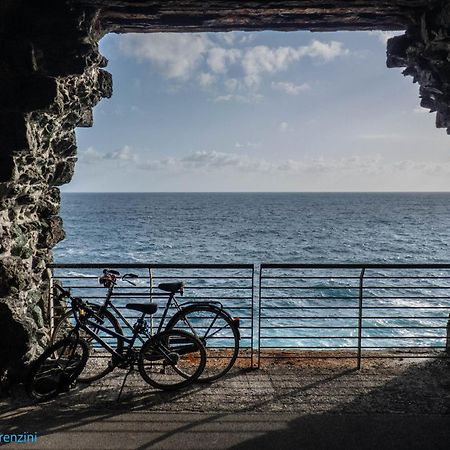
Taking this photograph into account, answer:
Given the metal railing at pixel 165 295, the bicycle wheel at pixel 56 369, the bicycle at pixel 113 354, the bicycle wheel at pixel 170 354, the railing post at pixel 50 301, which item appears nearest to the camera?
the bicycle wheel at pixel 56 369

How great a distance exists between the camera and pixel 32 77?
5.49 meters

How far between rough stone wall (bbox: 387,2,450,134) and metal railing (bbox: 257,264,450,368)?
2.45 meters

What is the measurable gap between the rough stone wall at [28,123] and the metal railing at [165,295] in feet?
2.14

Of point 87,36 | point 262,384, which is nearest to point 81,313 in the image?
point 262,384

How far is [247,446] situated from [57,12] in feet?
18.1

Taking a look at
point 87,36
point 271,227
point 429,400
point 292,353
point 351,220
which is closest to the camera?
point 429,400

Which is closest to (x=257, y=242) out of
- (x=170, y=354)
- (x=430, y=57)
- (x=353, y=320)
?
(x=353, y=320)

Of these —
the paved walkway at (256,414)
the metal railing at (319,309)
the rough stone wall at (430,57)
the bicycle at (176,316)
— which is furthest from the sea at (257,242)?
the paved walkway at (256,414)

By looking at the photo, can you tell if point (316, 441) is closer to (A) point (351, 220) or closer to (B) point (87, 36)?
(B) point (87, 36)

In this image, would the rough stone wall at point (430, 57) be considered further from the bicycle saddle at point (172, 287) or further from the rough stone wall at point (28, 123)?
the bicycle saddle at point (172, 287)

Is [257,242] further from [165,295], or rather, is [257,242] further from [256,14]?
[165,295]

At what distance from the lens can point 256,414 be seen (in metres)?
5.03

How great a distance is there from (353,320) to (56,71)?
17.0 m

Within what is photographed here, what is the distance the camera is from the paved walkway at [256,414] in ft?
14.7
